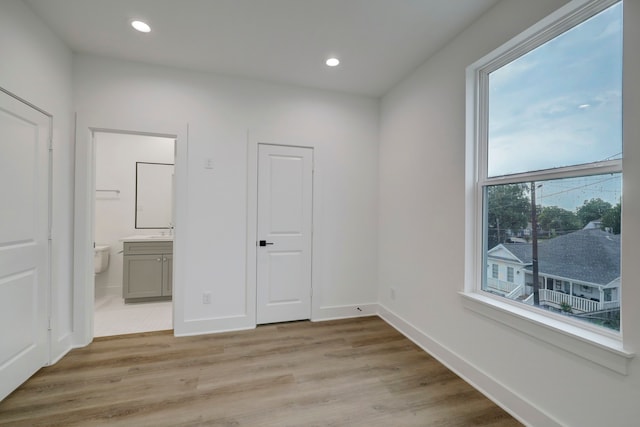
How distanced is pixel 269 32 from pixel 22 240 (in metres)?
2.42

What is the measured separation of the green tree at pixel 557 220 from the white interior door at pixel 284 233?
2152 mm

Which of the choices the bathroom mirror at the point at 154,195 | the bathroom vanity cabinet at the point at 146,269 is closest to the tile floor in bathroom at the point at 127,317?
the bathroom vanity cabinet at the point at 146,269

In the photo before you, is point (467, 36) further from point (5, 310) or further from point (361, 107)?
point (5, 310)

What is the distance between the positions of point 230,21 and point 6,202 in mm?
2015

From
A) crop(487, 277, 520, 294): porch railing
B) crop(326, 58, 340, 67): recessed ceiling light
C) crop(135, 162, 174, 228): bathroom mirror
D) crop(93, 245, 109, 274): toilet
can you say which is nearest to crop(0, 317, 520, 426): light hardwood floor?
crop(487, 277, 520, 294): porch railing

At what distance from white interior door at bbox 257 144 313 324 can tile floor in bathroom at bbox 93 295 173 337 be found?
1.17 metres

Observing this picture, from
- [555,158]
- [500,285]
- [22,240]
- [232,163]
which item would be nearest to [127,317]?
[22,240]

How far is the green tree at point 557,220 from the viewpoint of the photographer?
1.63m

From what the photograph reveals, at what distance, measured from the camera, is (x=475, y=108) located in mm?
2268

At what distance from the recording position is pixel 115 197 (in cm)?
413

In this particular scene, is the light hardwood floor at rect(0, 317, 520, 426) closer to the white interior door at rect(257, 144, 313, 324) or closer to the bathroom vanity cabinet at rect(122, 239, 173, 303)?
the white interior door at rect(257, 144, 313, 324)

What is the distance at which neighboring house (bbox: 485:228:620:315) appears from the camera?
1469mm

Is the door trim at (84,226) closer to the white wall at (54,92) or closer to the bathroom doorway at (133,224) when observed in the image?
the white wall at (54,92)

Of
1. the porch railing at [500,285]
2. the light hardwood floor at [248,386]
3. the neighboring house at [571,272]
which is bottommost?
the light hardwood floor at [248,386]
